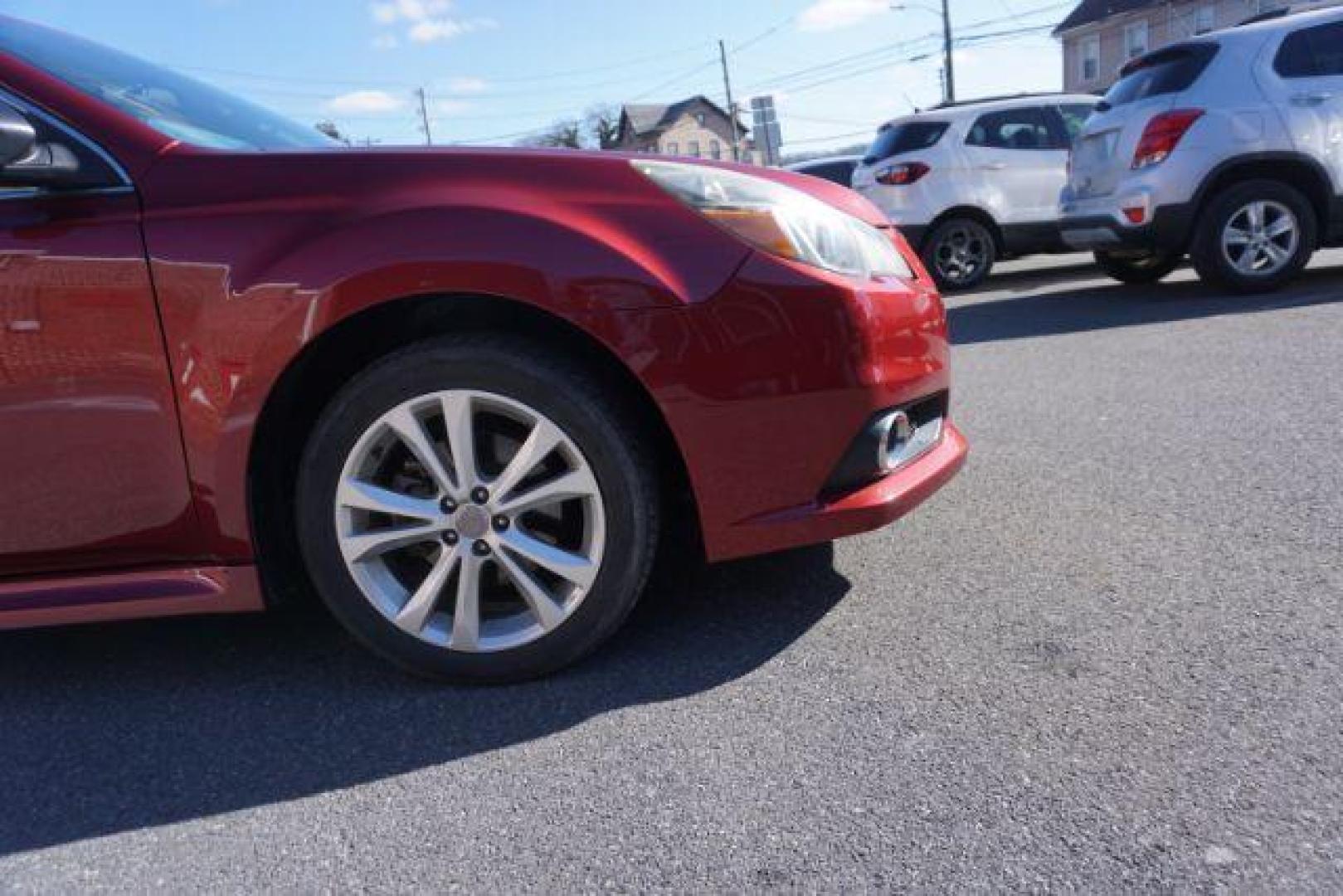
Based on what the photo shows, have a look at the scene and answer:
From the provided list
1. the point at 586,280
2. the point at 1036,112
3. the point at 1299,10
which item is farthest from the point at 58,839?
the point at 1036,112

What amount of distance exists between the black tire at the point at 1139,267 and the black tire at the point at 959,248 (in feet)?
4.24

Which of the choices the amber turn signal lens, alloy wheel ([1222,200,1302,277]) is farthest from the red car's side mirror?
alloy wheel ([1222,200,1302,277])

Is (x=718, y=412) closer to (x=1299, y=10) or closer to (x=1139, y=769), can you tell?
(x=1139, y=769)

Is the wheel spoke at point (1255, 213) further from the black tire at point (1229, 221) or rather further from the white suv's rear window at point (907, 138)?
the white suv's rear window at point (907, 138)

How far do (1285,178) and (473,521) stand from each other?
6.58 meters

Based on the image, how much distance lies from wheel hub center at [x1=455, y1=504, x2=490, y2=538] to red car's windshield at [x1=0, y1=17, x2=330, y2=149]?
3.47 feet

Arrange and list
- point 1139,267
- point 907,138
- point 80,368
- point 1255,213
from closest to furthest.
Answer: point 80,368, point 1255,213, point 1139,267, point 907,138

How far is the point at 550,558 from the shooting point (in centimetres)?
218

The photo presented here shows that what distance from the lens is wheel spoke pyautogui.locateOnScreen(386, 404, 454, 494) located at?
7.06 feet

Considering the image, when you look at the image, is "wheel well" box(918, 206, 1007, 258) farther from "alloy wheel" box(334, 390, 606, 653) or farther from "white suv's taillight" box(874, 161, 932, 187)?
"alloy wheel" box(334, 390, 606, 653)

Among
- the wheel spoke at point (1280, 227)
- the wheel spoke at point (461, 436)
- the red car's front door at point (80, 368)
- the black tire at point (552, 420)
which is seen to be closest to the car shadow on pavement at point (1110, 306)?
the wheel spoke at point (1280, 227)

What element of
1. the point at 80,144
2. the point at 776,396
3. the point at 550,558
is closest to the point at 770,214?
the point at 776,396

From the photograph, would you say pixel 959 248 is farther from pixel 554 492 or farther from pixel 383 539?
pixel 383 539

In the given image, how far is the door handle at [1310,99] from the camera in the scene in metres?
6.40
